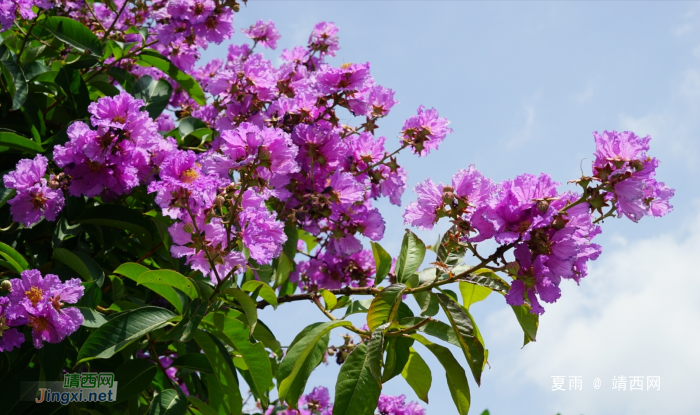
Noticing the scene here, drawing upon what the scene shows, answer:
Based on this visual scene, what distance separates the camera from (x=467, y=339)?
147 cm

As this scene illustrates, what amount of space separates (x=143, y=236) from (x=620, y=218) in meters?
1.54

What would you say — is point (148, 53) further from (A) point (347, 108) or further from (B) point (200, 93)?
(A) point (347, 108)

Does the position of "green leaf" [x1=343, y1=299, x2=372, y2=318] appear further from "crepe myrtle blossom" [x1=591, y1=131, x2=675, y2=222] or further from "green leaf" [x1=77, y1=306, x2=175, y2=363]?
"crepe myrtle blossom" [x1=591, y1=131, x2=675, y2=222]

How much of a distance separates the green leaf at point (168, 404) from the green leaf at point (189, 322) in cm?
22

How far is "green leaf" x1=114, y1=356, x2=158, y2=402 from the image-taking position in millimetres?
1765

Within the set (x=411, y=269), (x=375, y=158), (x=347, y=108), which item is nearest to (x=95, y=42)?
(x=347, y=108)

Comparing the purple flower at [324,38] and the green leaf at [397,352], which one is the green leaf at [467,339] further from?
the purple flower at [324,38]

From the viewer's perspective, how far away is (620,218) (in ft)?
4.98

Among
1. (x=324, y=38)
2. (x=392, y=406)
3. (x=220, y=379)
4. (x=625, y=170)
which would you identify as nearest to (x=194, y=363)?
(x=220, y=379)

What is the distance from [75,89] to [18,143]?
1.22ft

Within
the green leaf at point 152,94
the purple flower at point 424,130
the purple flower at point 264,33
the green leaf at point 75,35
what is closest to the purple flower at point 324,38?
the purple flower at point 264,33

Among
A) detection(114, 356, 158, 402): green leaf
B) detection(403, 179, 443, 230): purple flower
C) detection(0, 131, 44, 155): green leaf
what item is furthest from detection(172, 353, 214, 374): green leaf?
detection(0, 131, 44, 155): green leaf

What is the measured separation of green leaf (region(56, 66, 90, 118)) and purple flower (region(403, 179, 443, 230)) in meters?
1.40

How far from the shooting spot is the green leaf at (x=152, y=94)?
2.53 metres
